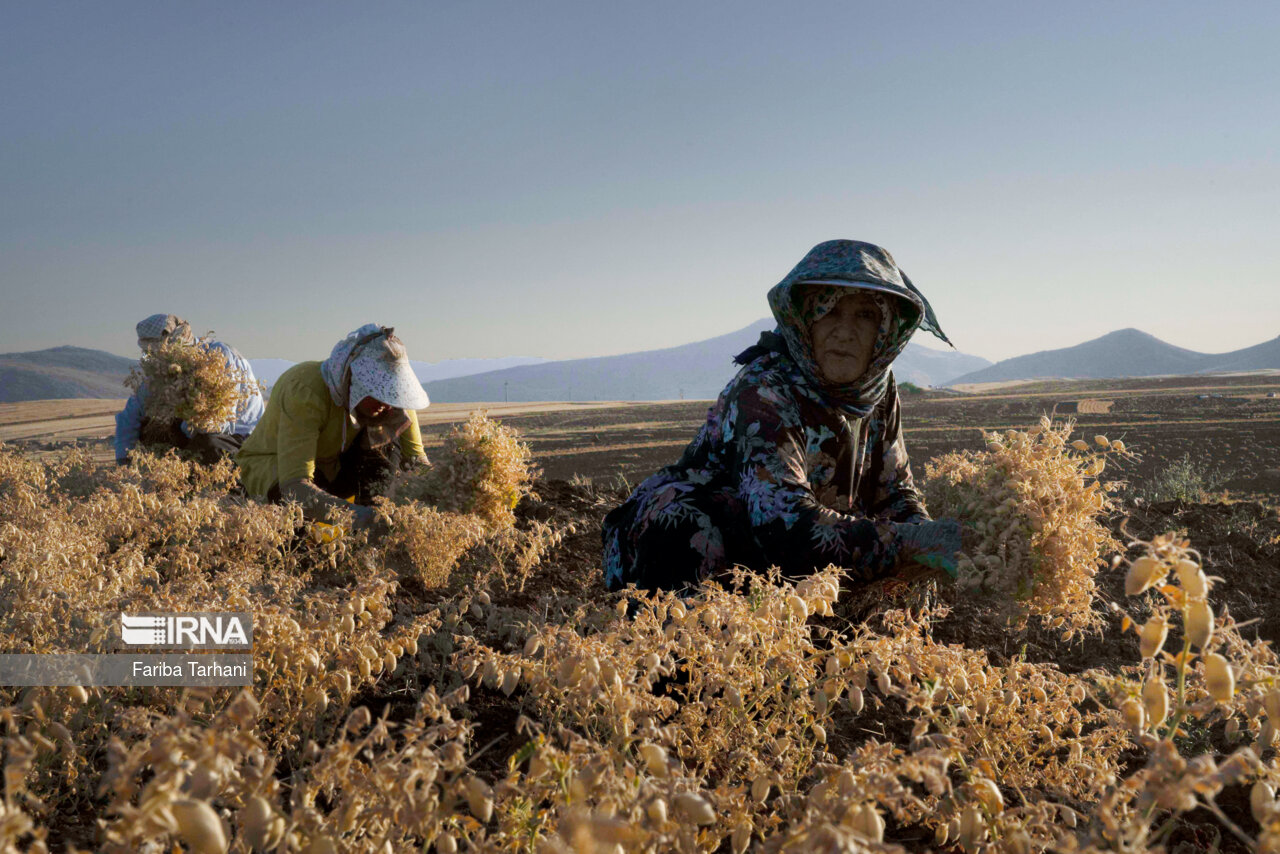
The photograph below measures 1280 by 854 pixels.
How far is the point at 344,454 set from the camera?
17.4 feet

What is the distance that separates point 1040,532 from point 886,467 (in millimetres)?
1354

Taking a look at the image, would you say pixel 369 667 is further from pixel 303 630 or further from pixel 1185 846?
pixel 1185 846

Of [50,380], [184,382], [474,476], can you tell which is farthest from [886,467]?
[50,380]

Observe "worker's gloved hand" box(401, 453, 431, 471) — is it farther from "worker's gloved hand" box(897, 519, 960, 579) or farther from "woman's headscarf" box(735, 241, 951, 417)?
"worker's gloved hand" box(897, 519, 960, 579)

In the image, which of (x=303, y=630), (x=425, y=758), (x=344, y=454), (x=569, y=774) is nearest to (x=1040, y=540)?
(x=569, y=774)

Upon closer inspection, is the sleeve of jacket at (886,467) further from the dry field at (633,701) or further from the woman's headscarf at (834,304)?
the dry field at (633,701)

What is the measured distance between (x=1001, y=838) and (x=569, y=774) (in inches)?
33.0

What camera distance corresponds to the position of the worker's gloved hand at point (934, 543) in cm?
235

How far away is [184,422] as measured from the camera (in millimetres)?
6113

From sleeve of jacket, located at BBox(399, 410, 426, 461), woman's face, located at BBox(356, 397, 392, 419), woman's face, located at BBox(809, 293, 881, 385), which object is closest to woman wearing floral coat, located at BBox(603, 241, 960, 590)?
woman's face, located at BBox(809, 293, 881, 385)

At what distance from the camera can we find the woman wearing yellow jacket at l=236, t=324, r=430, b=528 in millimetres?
4523

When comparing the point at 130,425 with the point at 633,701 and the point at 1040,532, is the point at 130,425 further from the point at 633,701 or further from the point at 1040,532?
the point at 1040,532

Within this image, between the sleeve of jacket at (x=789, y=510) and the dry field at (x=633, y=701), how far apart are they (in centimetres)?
20

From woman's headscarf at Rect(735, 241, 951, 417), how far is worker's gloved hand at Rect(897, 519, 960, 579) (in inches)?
30.8
